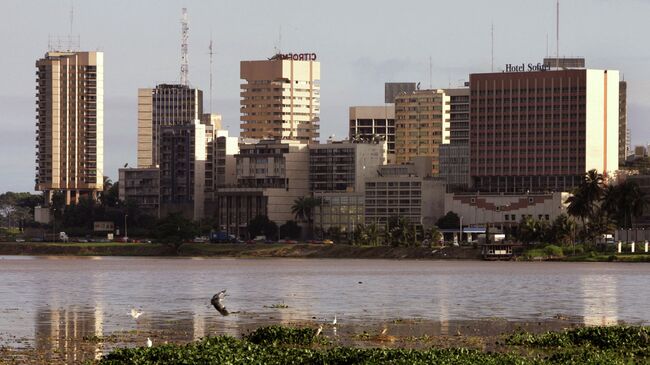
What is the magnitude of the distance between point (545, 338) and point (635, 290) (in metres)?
73.1

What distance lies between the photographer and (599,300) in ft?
427

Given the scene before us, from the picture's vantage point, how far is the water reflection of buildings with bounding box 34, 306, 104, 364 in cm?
7475

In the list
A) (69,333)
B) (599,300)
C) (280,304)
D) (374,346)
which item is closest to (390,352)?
(374,346)

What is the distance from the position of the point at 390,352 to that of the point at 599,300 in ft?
215

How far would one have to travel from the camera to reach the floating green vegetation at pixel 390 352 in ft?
215

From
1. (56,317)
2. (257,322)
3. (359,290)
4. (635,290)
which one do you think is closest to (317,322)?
(257,322)

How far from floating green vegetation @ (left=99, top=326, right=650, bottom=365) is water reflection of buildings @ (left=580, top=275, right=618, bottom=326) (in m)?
19.7

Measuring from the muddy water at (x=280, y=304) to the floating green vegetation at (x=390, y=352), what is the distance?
7219 millimetres

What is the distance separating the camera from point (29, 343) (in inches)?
3177

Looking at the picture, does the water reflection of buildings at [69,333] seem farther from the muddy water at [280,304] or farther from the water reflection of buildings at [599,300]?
the water reflection of buildings at [599,300]

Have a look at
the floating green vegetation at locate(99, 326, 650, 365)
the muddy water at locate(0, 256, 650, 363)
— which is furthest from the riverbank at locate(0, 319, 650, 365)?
the muddy water at locate(0, 256, 650, 363)

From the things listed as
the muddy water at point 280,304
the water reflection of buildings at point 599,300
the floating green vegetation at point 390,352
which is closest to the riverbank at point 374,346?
the floating green vegetation at point 390,352

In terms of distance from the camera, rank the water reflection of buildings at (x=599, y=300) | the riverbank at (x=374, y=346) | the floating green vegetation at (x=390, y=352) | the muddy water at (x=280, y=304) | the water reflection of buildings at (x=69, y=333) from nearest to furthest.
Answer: the floating green vegetation at (x=390, y=352)
the riverbank at (x=374, y=346)
the water reflection of buildings at (x=69, y=333)
the muddy water at (x=280, y=304)
the water reflection of buildings at (x=599, y=300)

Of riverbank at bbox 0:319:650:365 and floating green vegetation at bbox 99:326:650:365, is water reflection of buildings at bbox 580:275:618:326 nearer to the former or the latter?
riverbank at bbox 0:319:650:365
